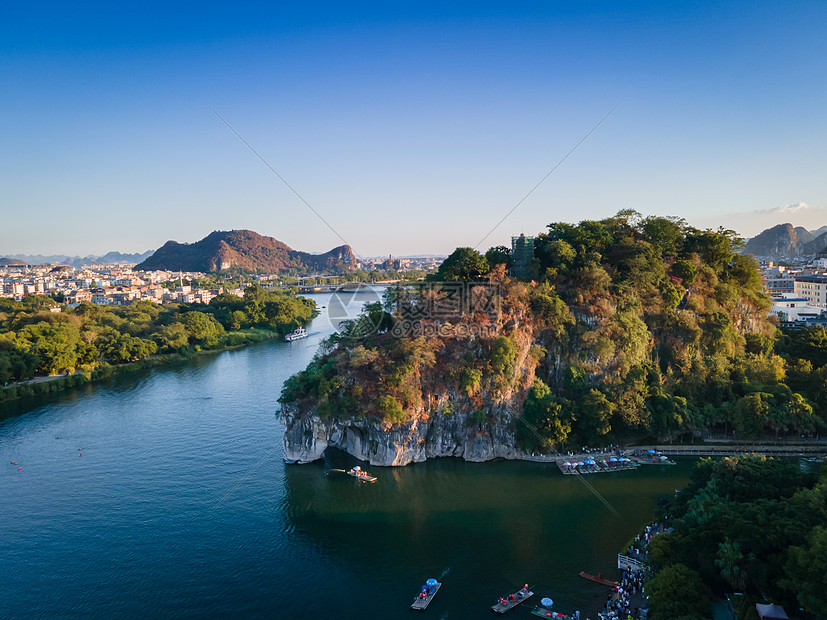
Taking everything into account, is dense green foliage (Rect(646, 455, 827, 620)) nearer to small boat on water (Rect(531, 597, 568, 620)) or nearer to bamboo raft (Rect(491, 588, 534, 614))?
small boat on water (Rect(531, 597, 568, 620))

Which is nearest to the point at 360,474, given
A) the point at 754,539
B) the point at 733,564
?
the point at 733,564

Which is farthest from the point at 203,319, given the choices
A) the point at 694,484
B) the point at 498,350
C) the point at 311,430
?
the point at 694,484

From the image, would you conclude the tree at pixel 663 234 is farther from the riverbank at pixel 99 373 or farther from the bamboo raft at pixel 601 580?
the riverbank at pixel 99 373

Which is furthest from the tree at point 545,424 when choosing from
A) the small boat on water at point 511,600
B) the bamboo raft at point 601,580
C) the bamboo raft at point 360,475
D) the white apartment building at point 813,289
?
the white apartment building at point 813,289

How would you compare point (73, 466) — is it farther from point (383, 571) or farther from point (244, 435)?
point (383, 571)

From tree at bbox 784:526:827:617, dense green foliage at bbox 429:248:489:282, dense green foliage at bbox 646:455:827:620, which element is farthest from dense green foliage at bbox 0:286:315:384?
tree at bbox 784:526:827:617

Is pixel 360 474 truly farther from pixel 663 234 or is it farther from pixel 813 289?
pixel 813 289

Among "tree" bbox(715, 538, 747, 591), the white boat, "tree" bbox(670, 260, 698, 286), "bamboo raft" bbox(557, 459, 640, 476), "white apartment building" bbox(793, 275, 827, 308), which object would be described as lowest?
"bamboo raft" bbox(557, 459, 640, 476)
